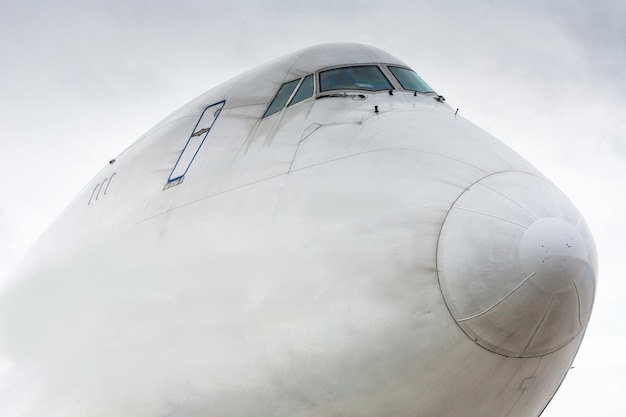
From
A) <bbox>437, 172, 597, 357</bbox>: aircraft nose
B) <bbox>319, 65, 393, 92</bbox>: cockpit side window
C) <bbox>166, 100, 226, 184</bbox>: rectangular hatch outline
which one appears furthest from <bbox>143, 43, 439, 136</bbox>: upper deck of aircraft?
<bbox>437, 172, 597, 357</bbox>: aircraft nose

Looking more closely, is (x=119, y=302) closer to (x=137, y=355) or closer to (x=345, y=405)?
(x=137, y=355)

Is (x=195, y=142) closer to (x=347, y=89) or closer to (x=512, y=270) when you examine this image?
(x=347, y=89)

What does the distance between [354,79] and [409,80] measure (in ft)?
2.70

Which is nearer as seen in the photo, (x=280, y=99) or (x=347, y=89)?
(x=347, y=89)

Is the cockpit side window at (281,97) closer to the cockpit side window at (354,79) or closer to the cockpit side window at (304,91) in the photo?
the cockpit side window at (304,91)

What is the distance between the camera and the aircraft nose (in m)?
5.17

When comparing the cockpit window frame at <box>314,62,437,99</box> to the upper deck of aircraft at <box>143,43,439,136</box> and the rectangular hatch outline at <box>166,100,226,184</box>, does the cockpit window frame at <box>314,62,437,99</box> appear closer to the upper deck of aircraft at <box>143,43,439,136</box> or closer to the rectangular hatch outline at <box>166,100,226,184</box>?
the upper deck of aircraft at <box>143,43,439,136</box>

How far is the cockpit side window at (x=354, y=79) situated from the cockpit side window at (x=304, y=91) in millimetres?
129

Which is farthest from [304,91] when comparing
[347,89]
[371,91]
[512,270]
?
[512,270]

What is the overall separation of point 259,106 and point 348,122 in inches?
59.2

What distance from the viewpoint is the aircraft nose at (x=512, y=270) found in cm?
517

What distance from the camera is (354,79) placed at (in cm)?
794

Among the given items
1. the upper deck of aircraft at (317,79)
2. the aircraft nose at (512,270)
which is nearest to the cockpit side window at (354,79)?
the upper deck of aircraft at (317,79)

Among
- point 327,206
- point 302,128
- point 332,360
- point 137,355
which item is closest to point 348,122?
point 302,128
